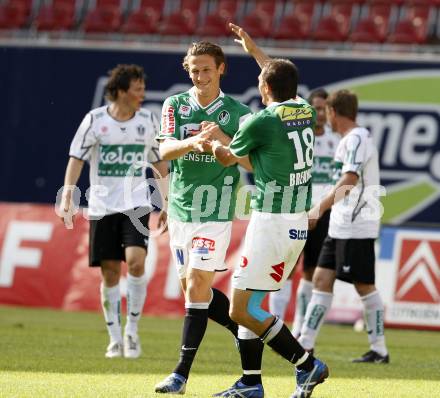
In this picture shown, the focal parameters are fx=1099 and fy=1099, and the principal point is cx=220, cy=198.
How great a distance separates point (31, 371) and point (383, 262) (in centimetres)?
666

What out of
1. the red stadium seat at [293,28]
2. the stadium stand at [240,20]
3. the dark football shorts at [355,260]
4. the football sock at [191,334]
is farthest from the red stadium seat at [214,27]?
the football sock at [191,334]

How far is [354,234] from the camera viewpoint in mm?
9773

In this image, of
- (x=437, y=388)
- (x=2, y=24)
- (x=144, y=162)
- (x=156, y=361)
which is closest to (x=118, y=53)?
(x=2, y=24)

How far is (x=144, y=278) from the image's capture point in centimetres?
973

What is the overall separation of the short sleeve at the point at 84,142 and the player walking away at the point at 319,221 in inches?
98.2

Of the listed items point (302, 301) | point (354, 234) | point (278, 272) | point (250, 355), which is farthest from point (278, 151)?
point (302, 301)

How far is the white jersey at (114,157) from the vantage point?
9.62 m

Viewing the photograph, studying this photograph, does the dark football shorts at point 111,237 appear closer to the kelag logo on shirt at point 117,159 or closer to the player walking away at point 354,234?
the kelag logo on shirt at point 117,159

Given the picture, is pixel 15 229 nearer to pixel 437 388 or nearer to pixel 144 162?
pixel 144 162

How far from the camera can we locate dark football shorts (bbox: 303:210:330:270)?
11.2 metres

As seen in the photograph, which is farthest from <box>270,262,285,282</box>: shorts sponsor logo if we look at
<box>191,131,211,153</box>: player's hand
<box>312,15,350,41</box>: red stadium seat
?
<box>312,15,350,41</box>: red stadium seat

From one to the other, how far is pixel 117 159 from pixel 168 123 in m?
2.32

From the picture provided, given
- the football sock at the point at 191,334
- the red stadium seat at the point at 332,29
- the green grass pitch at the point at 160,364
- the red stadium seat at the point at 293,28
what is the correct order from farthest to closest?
the red stadium seat at the point at 293,28 < the red stadium seat at the point at 332,29 < the green grass pitch at the point at 160,364 < the football sock at the point at 191,334

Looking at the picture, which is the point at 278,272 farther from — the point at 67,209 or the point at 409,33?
the point at 409,33
